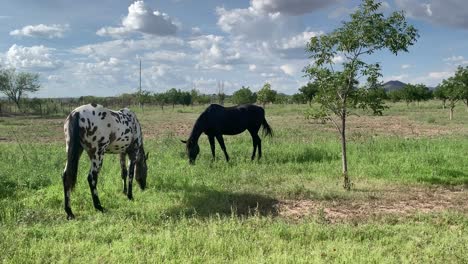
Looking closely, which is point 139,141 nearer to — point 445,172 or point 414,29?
point 414,29

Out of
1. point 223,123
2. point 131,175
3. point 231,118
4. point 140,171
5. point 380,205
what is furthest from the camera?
point 231,118

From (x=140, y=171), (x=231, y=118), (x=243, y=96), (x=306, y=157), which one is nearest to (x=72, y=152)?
(x=140, y=171)

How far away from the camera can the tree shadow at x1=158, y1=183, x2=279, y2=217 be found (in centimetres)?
733

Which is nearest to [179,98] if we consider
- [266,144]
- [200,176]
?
[266,144]

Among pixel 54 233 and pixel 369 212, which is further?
pixel 369 212

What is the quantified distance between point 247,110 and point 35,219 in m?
8.93

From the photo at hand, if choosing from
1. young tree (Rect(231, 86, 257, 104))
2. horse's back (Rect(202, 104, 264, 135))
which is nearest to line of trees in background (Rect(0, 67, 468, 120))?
young tree (Rect(231, 86, 257, 104))

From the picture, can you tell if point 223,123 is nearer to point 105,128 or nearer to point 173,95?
point 105,128

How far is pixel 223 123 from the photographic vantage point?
534 inches

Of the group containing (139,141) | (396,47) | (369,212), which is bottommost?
(369,212)

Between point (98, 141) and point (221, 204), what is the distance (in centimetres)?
273

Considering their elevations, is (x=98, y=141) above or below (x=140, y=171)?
above

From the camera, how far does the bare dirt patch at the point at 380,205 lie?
720 centimetres

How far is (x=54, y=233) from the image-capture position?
5.88 metres
